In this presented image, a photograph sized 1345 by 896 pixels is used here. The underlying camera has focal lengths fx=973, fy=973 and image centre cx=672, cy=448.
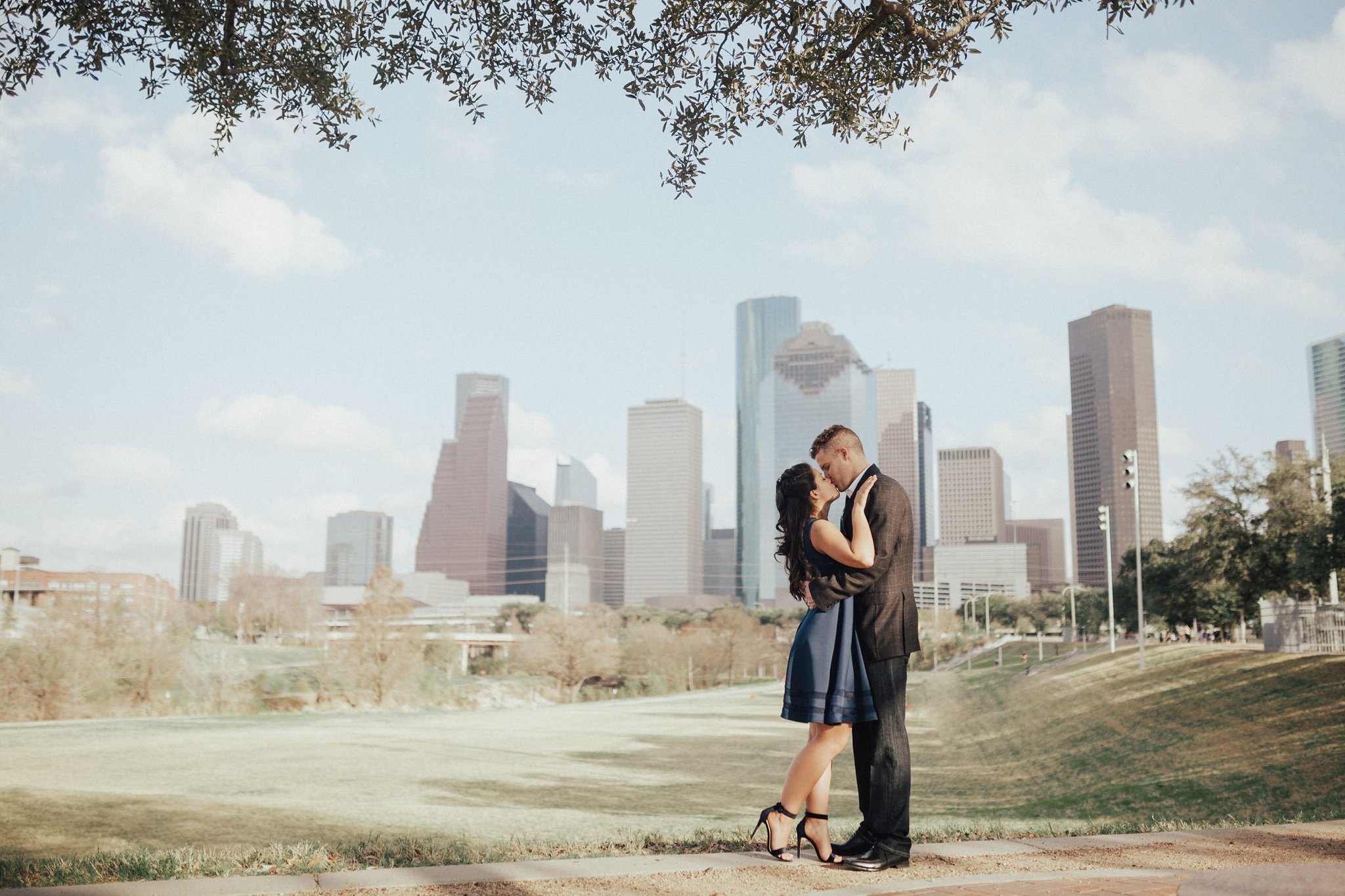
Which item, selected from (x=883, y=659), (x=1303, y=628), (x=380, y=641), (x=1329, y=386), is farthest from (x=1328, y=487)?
(x=1329, y=386)

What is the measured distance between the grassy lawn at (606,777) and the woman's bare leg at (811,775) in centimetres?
79

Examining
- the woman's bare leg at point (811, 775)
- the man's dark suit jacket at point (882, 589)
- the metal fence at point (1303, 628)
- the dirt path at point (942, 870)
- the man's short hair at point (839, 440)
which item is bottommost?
the metal fence at point (1303, 628)

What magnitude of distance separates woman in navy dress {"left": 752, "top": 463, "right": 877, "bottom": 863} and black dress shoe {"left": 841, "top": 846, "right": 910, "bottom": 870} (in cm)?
14

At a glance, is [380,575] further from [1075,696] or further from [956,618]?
[956,618]

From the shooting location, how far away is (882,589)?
179 inches

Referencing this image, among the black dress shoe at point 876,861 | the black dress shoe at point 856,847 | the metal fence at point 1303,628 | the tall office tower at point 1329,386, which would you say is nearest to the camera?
the black dress shoe at point 876,861

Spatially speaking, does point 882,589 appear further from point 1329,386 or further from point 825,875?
point 1329,386

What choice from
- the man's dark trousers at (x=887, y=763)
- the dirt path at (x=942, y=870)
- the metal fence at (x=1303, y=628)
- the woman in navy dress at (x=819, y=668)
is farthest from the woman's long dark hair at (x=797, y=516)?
the metal fence at (x=1303, y=628)

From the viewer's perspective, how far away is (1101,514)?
47812mm

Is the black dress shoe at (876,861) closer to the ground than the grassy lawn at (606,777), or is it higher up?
higher up

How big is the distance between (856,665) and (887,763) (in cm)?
48

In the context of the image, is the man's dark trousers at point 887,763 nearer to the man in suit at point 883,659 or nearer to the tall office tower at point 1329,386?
the man in suit at point 883,659

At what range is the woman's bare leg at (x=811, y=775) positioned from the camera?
15.0 ft

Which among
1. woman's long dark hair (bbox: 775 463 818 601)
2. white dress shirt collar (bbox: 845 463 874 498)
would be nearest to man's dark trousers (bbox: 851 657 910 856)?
woman's long dark hair (bbox: 775 463 818 601)
